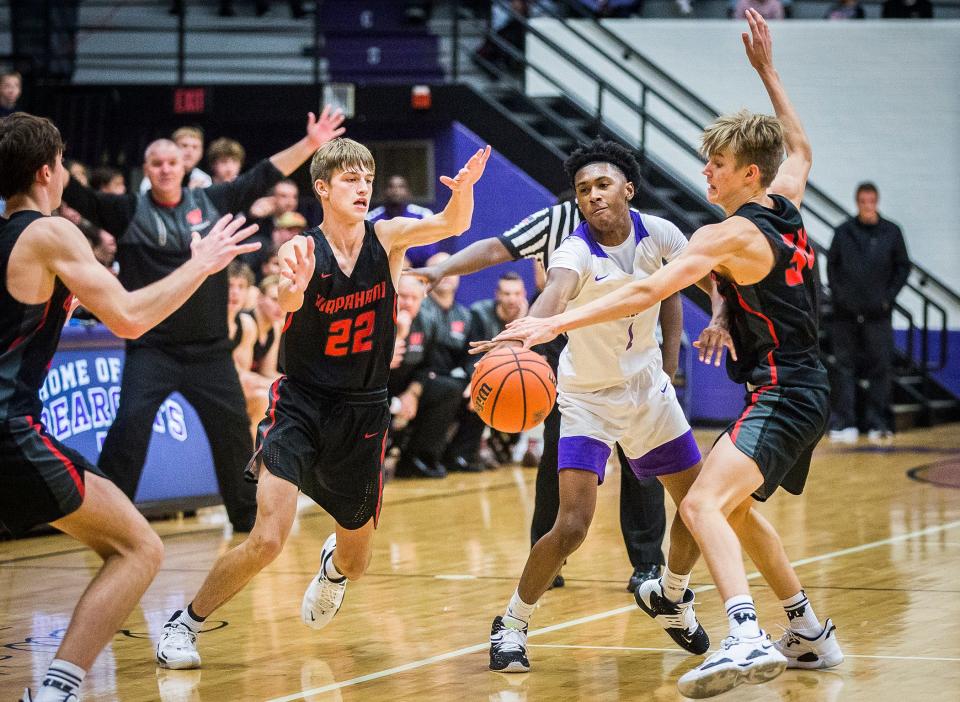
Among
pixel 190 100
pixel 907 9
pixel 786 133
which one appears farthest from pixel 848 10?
pixel 786 133

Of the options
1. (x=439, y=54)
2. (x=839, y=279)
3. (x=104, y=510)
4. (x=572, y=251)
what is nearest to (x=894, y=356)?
(x=839, y=279)

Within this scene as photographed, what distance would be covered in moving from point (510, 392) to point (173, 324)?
10.7 feet

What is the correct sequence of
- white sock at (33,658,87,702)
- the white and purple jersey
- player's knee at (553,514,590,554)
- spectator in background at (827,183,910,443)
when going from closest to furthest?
1. white sock at (33,658,87,702)
2. player's knee at (553,514,590,554)
3. the white and purple jersey
4. spectator in background at (827,183,910,443)

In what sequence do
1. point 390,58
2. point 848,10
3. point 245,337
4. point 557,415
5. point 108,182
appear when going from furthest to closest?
1. point 848,10
2. point 390,58
3. point 108,182
4. point 245,337
5. point 557,415

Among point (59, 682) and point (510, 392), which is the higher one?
point (510, 392)

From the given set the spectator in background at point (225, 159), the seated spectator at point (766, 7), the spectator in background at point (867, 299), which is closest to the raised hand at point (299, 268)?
the spectator in background at point (225, 159)

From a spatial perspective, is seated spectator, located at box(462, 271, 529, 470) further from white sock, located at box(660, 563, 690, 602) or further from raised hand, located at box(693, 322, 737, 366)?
raised hand, located at box(693, 322, 737, 366)

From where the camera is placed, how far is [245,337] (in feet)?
33.0

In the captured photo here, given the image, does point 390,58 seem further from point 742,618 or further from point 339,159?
point 742,618

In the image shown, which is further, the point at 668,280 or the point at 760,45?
the point at 760,45

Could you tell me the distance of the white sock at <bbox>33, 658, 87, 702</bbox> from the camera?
166 inches

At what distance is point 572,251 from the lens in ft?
17.6

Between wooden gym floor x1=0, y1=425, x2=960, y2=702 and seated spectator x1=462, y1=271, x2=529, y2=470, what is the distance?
2.05 metres

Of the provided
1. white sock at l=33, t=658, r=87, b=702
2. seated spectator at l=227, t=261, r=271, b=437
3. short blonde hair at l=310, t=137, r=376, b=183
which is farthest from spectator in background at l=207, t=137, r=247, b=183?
white sock at l=33, t=658, r=87, b=702
